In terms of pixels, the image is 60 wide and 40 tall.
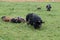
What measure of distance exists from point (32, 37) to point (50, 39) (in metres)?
0.70

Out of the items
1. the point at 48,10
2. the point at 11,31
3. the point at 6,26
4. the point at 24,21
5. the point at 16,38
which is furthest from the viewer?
the point at 48,10

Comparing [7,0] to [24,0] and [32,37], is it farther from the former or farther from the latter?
[32,37]

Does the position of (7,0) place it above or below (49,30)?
above

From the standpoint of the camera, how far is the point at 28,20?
38.8 ft

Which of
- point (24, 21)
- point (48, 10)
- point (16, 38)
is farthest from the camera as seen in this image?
point (48, 10)

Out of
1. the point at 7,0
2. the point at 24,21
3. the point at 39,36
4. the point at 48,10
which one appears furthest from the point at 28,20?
the point at 7,0

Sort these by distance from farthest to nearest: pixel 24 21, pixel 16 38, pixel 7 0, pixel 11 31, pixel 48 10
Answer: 1. pixel 7 0
2. pixel 48 10
3. pixel 24 21
4. pixel 11 31
5. pixel 16 38

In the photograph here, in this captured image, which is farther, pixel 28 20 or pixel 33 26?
pixel 28 20

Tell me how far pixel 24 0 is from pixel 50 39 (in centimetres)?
1451

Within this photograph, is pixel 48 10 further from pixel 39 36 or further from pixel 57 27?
pixel 39 36

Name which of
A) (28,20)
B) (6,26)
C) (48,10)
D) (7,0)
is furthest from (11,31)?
(7,0)

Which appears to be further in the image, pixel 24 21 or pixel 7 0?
pixel 7 0

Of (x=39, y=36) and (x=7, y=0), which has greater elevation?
(x=7, y=0)

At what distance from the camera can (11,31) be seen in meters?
10.4
